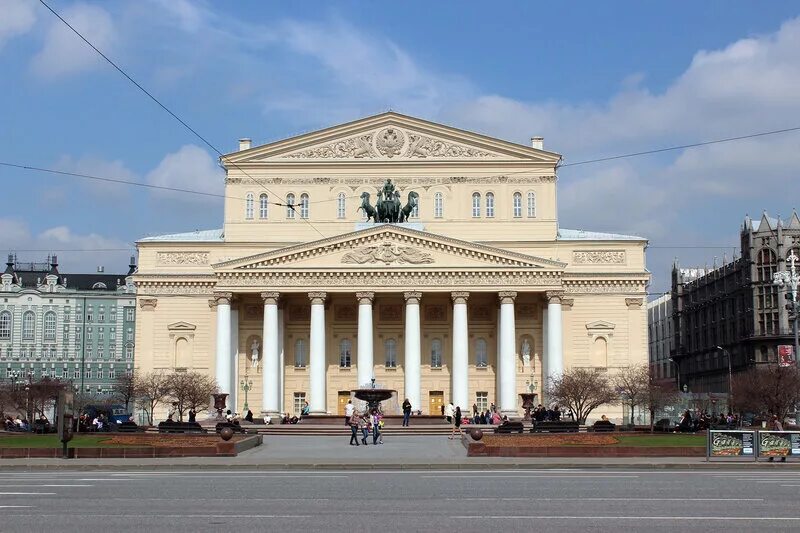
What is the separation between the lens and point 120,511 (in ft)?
64.3

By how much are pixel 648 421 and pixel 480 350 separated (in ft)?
43.3

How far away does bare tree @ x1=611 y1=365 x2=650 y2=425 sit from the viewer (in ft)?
240

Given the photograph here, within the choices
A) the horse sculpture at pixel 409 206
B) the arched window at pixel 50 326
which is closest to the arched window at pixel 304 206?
the horse sculpture at pixel 409 206

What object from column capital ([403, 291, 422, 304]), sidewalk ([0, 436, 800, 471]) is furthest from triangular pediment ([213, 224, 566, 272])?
sidewalk ([0, 436, 800, 471])

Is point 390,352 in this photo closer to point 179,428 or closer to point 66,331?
point 179,428

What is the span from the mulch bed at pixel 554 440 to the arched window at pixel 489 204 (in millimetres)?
40745

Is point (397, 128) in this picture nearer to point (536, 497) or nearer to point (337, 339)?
point (337, 339)

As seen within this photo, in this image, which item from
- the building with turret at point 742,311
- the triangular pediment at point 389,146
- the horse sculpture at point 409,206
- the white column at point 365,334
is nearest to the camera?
the white column at point 365,334

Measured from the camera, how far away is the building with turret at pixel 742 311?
115 meters

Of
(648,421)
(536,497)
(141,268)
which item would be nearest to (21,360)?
(141,268)

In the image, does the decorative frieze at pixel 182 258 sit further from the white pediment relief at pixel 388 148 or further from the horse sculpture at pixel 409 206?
the horse sculpture at pixel 409 206

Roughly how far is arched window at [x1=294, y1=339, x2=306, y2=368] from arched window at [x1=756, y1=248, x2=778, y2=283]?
2111 inches

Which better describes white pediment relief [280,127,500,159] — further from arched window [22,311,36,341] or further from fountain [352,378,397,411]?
arched window [22,311,36,341]

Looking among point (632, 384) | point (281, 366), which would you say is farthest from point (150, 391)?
point (632, 384)
